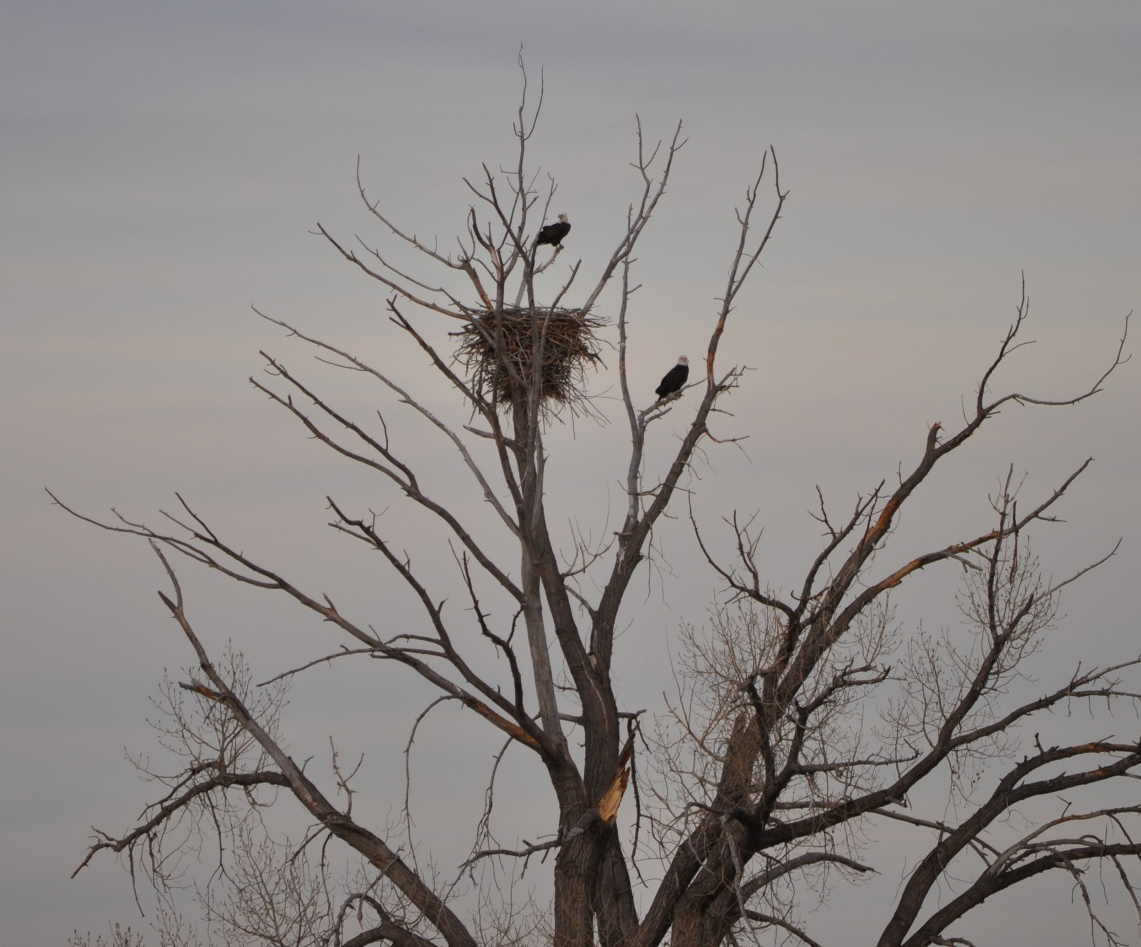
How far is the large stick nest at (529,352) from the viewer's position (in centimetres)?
1294

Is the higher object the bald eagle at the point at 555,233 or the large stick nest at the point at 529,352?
the bald eagle at the point at 555,233

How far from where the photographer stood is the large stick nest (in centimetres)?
1294

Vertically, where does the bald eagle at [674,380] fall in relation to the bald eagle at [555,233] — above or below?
below

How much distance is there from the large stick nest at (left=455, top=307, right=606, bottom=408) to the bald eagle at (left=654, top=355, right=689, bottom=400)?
1368mm

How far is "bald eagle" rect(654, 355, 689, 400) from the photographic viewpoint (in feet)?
49.1

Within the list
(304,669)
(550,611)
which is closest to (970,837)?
Result: (550,611)

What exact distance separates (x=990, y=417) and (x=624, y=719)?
4.37m

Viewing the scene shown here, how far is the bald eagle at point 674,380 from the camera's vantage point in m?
15.0

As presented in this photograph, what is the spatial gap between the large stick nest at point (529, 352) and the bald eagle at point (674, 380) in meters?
1.37

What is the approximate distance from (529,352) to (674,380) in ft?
8.35

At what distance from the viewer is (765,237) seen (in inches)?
541

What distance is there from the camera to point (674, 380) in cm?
1516

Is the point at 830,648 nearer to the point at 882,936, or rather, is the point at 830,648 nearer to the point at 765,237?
the point at 882,936

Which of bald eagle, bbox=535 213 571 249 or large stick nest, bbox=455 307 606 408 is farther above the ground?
bald eagle, bbox=535 213 571 249
